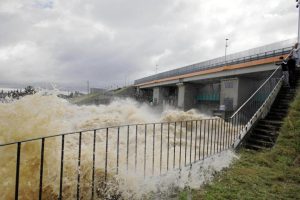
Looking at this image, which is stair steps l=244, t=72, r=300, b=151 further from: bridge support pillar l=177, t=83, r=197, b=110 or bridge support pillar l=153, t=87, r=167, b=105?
bridge support pillar l=153, t=87, r=167, b=105

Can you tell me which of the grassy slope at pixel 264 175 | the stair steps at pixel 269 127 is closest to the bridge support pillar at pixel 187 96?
the stair steps at pixel 269 127

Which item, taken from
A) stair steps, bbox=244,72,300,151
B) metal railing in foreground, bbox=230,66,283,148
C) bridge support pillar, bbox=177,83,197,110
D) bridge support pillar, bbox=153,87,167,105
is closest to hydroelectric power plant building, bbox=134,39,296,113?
bridge support pillar, bbox=177,83,197,110

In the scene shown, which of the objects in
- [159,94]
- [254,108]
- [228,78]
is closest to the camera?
[254,108]

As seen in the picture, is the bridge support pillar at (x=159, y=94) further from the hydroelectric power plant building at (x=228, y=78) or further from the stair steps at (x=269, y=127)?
the stair steps at (x=269, y=127)

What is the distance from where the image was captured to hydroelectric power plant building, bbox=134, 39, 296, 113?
2338cm

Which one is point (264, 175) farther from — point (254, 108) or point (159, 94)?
point (159, 94)

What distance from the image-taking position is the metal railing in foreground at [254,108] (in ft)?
29.3

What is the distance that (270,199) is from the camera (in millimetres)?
4859

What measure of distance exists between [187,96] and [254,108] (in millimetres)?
29790

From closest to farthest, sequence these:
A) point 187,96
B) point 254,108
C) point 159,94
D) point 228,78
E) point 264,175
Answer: point 264,175 < point 254,108 < point 228,78 < point 187,96 < point 159,94

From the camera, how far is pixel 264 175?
6.12 metres

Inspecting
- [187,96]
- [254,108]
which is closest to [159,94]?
[187,96]

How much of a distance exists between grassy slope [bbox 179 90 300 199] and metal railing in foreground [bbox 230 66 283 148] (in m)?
0.97

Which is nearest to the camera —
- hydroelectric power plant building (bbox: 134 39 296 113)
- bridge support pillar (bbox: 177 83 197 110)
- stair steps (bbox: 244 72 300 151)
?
stair steps (bbox: 244 72 300 151)
